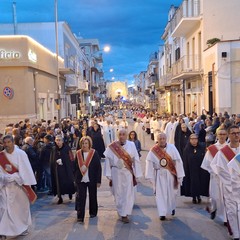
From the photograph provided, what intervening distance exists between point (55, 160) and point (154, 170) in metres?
2.54

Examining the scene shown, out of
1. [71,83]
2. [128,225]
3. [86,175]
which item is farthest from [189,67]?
[128,225]

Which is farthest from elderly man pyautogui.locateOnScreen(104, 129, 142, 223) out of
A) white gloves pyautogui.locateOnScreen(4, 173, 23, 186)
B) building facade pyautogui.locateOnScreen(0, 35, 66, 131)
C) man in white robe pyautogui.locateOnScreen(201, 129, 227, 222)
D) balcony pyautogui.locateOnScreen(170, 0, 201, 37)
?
balcony pyautogui.locateOnScreen(170, 0, 201, 37)

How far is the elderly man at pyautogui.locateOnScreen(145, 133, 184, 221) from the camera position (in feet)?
27.2

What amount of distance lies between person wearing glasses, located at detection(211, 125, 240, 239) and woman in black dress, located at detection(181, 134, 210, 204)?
7.14ft

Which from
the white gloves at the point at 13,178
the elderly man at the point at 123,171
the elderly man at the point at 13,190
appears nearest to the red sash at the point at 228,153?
the elderly man at the point at 123,171

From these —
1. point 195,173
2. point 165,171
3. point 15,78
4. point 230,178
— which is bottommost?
point 195,173

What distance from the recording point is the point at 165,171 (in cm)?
838

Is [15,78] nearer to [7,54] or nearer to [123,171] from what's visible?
[7,54]

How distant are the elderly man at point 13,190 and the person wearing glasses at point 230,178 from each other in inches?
121

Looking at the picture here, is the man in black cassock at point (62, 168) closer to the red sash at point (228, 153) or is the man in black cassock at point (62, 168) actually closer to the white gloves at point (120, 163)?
the white gloves at point (120, 163)

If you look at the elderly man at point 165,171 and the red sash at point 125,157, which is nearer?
the elderly man at point 165,171

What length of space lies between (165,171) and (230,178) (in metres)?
1.75

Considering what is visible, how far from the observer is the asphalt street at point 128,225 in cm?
730

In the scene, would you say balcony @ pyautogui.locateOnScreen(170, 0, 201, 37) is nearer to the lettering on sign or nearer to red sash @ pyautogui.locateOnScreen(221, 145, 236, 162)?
the lettering on sign
